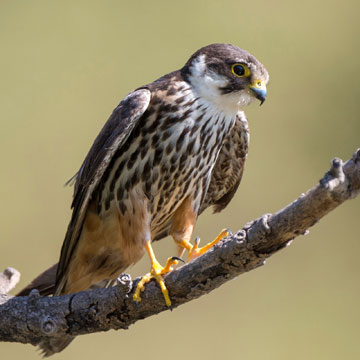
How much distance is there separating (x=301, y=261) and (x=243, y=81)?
431cm

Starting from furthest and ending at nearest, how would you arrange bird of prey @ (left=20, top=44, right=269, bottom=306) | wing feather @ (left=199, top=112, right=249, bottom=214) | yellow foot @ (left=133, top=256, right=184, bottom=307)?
wing feather @ (left=199, top=112, right=249, bottom=214) < bird of prey @ (left=20, top=44, right=269, bottom=306) < yellow foot @ (left=133, top=256, right=184, bottom=307)

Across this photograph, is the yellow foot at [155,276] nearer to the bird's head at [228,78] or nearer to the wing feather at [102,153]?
the wing feather at [102,153]

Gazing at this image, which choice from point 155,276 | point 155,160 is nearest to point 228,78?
point 155,160

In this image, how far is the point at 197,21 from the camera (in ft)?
32.9

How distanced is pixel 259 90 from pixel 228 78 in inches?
6.8

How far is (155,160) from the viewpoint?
12.5 feet

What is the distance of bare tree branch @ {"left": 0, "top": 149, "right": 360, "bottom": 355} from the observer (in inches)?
103

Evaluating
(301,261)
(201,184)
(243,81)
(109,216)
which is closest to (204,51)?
(243,81)

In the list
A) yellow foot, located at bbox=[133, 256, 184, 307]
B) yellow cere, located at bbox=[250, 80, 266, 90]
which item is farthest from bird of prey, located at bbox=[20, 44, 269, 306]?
yellow foot, located at bbox=[133, 256, 184, 307]

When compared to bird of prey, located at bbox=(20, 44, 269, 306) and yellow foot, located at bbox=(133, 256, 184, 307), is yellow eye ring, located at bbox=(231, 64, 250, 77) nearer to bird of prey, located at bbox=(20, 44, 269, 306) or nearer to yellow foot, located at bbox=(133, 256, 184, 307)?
bird of prey, located at bbox=(20, 44, 269, 306)

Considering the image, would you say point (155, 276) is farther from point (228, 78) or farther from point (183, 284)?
point (228, 78)

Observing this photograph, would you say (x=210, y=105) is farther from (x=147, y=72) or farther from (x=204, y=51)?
(x=147, y=72)

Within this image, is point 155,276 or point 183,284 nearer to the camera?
point 183,284

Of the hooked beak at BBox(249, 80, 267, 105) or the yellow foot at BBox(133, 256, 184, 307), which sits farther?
the hooked beak at BBox(249, 80, 267, 105)
